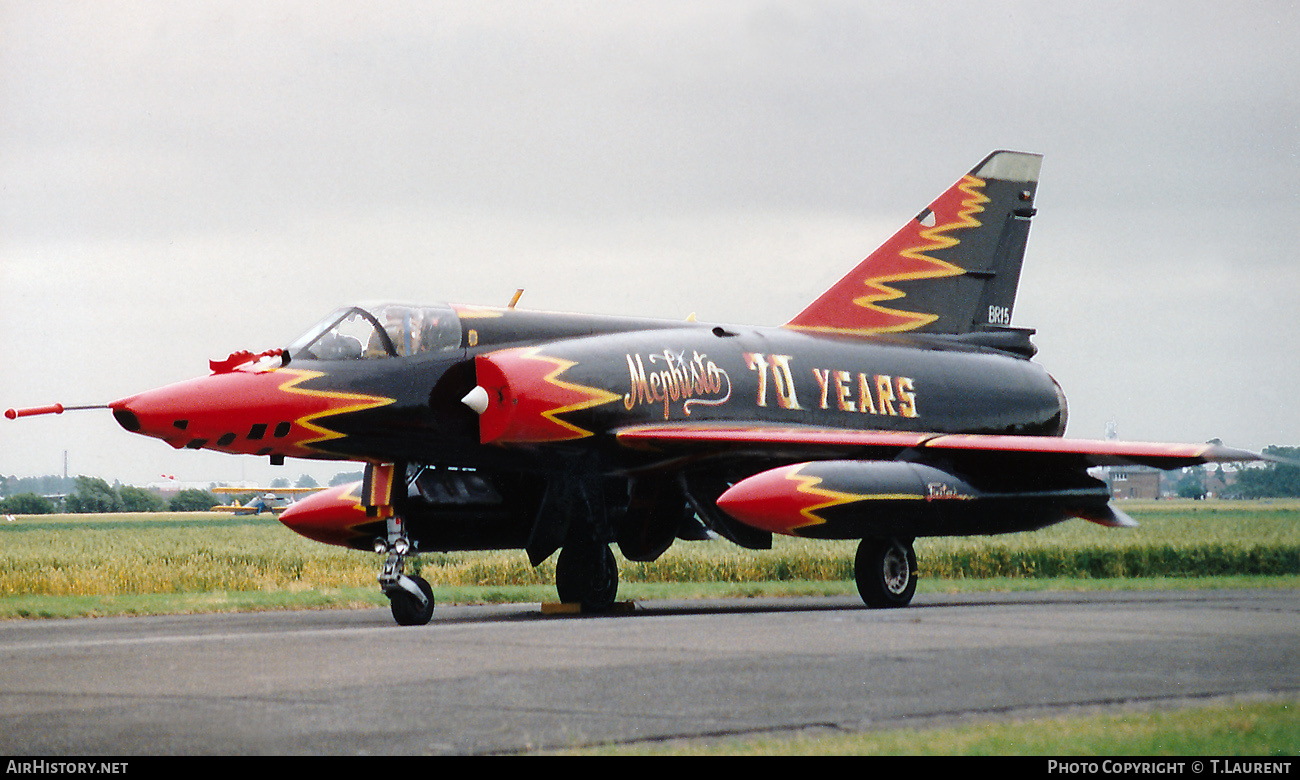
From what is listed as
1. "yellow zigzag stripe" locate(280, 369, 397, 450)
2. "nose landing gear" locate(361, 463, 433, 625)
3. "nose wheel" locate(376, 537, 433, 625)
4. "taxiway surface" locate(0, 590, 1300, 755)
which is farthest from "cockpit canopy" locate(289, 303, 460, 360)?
"taxiway surface" locate(0, 590, 1300, 755)

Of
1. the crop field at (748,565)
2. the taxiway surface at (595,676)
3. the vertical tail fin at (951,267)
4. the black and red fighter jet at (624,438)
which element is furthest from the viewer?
the crop field at (748,565)

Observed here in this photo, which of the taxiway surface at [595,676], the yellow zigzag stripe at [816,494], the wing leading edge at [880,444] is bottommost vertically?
the taxiway surface at [595,676]

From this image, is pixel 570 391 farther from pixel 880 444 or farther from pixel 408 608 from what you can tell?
pixel 880 444

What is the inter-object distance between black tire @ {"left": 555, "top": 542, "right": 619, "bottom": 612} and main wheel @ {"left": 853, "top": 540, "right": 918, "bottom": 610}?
9.85ft

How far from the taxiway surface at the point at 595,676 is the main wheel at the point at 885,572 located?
2499 mm

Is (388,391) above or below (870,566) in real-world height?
above

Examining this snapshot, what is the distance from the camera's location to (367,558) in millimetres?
27047

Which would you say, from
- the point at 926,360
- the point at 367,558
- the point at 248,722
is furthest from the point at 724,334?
the point at 248,722

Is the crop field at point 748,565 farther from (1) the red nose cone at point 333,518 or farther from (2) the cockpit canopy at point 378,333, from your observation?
(2) the cockpit canopy at point 378,333

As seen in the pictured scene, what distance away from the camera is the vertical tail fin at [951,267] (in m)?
21.7

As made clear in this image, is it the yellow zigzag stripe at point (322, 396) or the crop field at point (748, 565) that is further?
the crop field at point (748, 565)

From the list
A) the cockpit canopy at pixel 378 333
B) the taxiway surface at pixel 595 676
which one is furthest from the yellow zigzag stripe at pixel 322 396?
the taxiway surface at pixel 595 676

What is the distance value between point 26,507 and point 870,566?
363ft
